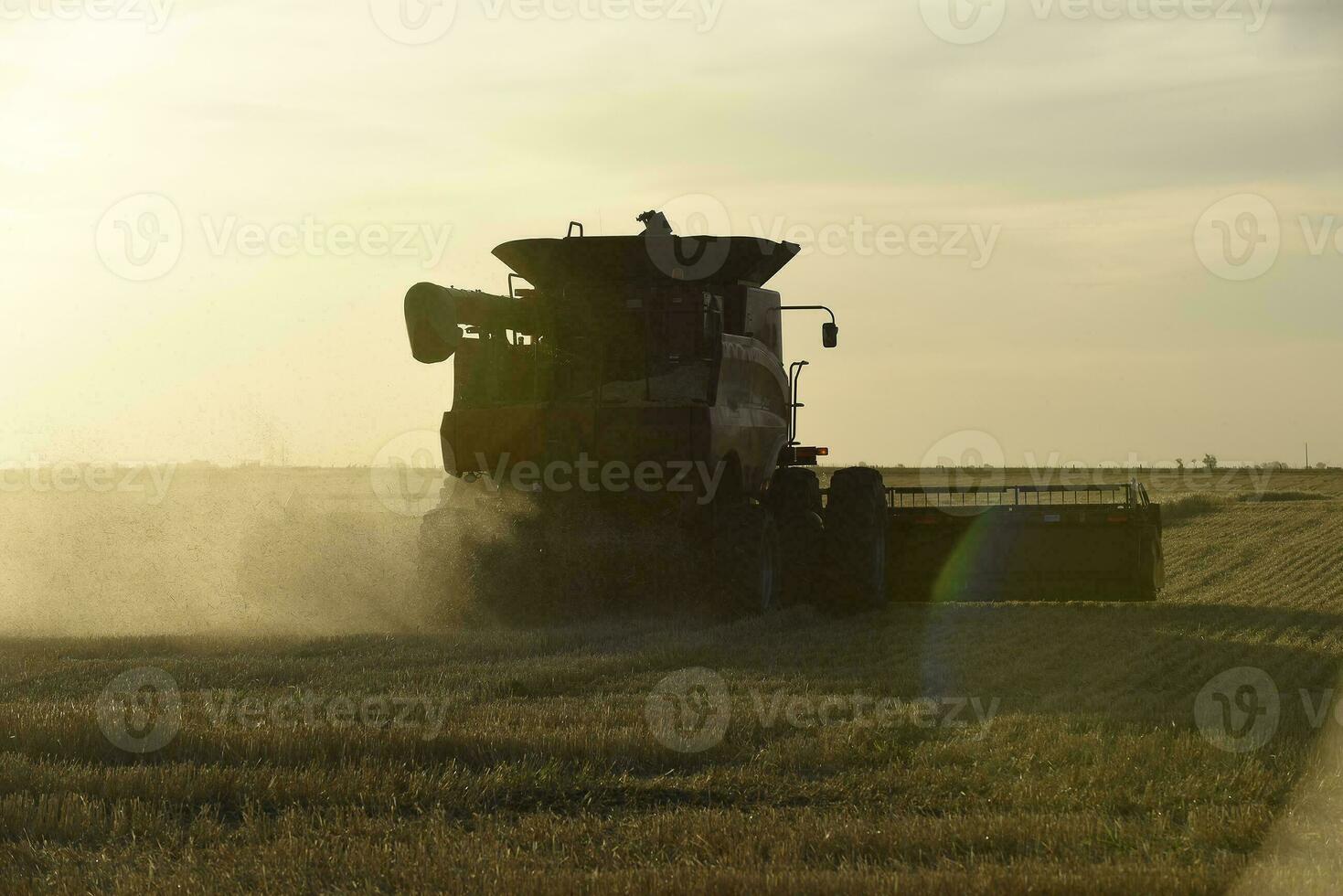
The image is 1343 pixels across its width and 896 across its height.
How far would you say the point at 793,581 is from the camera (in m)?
16.4

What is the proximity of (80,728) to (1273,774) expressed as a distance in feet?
21.0

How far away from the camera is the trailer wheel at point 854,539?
53.6 ft

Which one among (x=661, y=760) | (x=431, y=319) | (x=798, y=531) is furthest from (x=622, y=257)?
(x=661, y=760)

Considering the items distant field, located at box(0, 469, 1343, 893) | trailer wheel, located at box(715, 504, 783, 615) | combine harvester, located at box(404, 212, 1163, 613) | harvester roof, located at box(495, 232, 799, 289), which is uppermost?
harvester roof, located at box(495, 232, 799, 289)

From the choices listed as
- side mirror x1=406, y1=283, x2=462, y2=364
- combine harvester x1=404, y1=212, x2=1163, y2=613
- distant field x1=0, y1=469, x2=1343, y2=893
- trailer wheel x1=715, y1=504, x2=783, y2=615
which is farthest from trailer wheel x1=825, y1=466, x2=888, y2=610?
side mirror x1=406, y1=283, x2=462, y2=364

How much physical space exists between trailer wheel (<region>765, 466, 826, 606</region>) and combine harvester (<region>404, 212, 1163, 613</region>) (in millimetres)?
20

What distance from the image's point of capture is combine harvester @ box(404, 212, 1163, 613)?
1391cm

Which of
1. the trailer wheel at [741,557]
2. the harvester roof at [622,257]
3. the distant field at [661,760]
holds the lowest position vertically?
the distant field at [661,760]

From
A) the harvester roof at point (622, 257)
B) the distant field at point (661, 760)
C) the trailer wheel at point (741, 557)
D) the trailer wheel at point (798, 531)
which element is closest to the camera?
the distant field at point (661, 760)

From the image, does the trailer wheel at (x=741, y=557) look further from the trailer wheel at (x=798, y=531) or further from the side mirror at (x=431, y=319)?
the side mirror at (x=431, y=319)

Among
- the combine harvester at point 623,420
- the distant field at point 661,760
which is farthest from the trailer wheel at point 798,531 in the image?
the distant field at point 661,760

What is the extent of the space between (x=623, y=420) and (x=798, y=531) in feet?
10.9

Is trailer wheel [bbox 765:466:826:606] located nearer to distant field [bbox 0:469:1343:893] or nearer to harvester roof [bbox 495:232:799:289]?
distant field [bbox 0:469:1343:893]

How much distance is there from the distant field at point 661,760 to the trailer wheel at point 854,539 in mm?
1021
